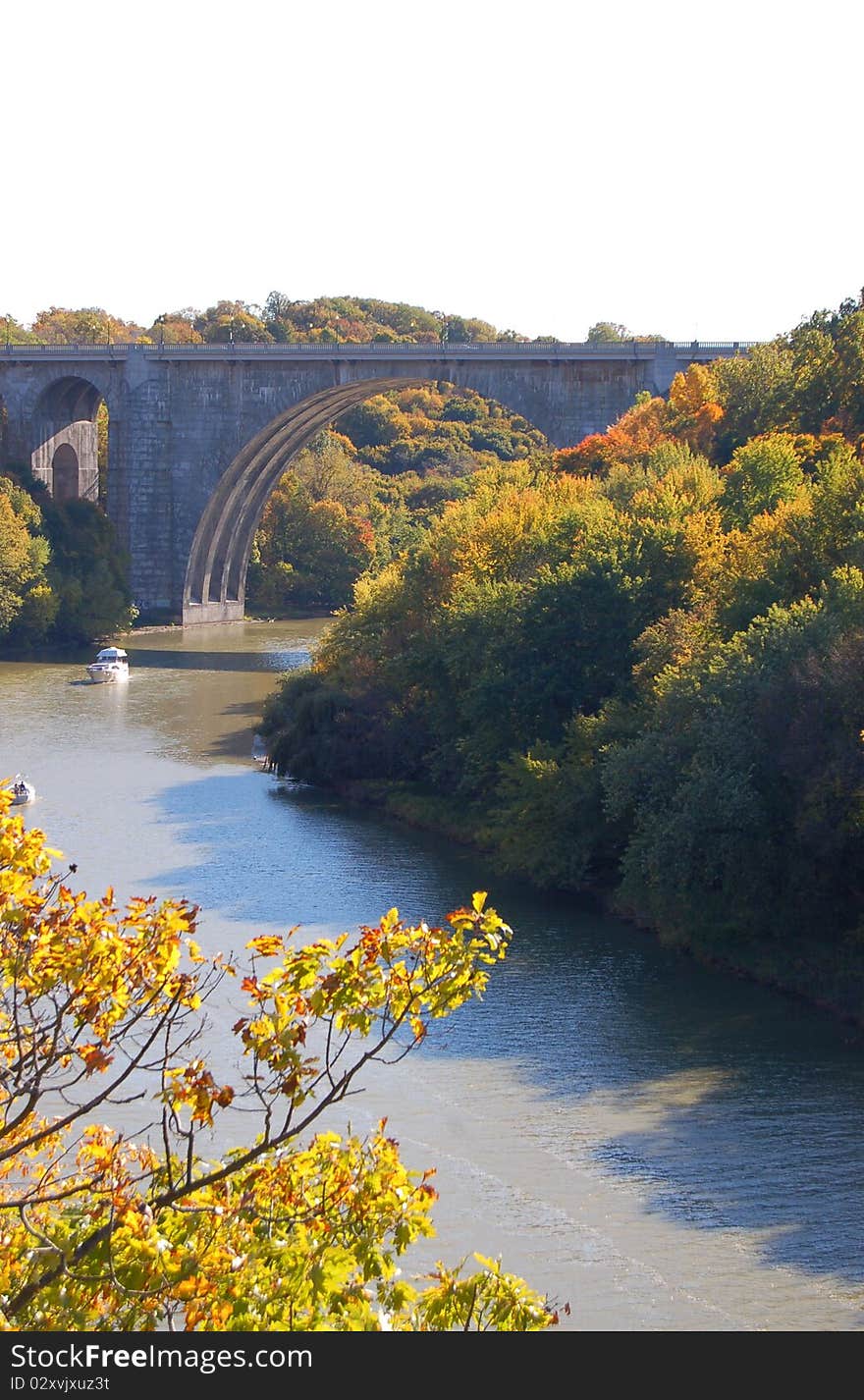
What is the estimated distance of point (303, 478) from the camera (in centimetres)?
8856

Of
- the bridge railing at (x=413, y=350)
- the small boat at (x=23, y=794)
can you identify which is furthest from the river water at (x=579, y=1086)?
the bridge railing at (x=413, y=350)

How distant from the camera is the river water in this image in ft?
53.1

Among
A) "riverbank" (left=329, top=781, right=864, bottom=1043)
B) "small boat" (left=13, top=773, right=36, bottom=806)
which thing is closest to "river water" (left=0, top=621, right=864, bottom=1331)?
"riverbank" (left=329, top=781, right=864, bottom=1043)

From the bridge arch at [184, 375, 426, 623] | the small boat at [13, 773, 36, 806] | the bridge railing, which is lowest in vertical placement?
the small boat at [13, 773, 36, 806]

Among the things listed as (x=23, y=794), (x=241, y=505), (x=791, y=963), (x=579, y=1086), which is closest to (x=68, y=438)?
(x=241, y=505)

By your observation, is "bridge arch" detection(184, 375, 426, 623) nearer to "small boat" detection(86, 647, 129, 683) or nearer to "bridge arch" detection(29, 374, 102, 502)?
"bridge arch" detection(29, 374, 102, 502)

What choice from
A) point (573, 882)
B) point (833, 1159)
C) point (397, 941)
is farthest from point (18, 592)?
point (397, 941)

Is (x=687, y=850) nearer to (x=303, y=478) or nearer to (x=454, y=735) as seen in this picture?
(x=454, y=735)

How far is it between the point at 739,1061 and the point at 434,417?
92190 millimetres

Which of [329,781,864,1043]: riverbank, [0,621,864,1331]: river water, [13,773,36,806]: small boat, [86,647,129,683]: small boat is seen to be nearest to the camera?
[0,621,864,1331]: river water

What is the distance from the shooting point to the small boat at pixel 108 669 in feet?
182

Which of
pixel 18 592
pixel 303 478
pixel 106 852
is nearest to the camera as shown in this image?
pixel 106 852

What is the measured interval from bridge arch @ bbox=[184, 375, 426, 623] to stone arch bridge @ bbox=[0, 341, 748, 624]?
9 centimetres

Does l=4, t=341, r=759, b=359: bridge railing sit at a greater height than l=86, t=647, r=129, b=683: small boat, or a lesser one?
greater
